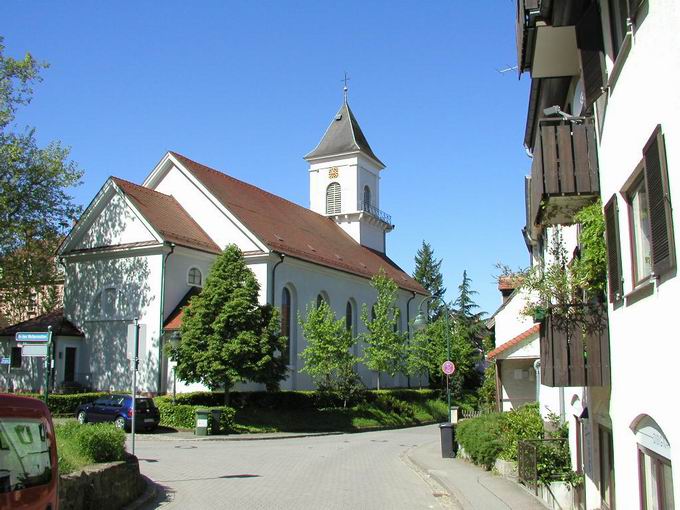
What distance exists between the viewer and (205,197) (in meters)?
38.2

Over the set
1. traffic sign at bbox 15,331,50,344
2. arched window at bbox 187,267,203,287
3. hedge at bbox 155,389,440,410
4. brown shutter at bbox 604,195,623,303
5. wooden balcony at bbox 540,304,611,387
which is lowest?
hedge at bbox 155,389,440,410

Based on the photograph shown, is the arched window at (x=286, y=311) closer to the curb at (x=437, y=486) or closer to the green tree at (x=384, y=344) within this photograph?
the green tree at (x=384, y=344)

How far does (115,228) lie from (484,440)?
2373 centimetres

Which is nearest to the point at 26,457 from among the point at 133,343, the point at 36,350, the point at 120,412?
the point at 133,343

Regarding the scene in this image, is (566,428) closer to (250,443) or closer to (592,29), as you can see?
(592,29)

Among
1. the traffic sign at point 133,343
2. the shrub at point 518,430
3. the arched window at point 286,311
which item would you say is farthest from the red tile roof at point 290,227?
the shrub at point 518,430

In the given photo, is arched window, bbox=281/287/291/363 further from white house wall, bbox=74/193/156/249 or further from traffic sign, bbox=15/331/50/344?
traffic sign, bbox=15/331/50/344

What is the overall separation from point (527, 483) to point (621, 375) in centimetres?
710

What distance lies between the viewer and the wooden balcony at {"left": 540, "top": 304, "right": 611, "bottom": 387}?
8570mm

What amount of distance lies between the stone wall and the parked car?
1351 cm

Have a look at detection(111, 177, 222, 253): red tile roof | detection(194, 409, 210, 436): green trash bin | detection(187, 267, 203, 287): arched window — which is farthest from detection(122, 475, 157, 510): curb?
detection(187, 267, 203, 287): arched window

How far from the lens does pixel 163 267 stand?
33.5 meters

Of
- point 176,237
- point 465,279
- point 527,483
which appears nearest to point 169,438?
point 176,237

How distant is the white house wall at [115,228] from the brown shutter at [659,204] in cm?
2993
